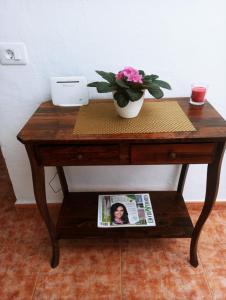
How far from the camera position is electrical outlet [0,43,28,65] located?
1078mm

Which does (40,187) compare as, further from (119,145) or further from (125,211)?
(125,211)

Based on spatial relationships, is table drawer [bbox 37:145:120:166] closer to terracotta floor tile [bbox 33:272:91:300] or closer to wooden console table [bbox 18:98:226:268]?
wooden console table [bbox 18:98:226:268]

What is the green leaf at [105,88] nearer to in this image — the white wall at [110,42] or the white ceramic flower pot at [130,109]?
the white ceramic flower pot at [130,109]

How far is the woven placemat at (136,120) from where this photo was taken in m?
0.88

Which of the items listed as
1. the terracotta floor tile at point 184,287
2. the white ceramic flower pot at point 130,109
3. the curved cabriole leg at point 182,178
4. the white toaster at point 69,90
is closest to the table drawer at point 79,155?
the white ceramic flower pot at point 130,109

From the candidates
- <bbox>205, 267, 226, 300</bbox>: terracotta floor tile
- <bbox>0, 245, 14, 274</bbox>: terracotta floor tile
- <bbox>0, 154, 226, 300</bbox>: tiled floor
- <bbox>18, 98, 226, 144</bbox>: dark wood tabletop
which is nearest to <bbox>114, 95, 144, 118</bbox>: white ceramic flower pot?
<bbox>18, 98, 226, 144</bbox>: dark wood tabletop

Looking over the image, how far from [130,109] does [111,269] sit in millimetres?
868

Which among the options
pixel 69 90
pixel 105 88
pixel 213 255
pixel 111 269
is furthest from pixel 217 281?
pixel 69 90

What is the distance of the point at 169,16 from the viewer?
102 cm

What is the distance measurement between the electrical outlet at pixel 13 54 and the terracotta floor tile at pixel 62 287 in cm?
111

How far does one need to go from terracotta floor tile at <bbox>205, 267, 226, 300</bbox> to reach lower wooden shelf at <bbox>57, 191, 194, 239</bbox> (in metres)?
0.23

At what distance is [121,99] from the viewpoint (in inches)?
34.7

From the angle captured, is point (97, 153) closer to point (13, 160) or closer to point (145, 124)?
point (145, 124)

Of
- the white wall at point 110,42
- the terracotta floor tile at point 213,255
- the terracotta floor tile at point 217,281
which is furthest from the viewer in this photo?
the terracotta floor tile at point 213,255
